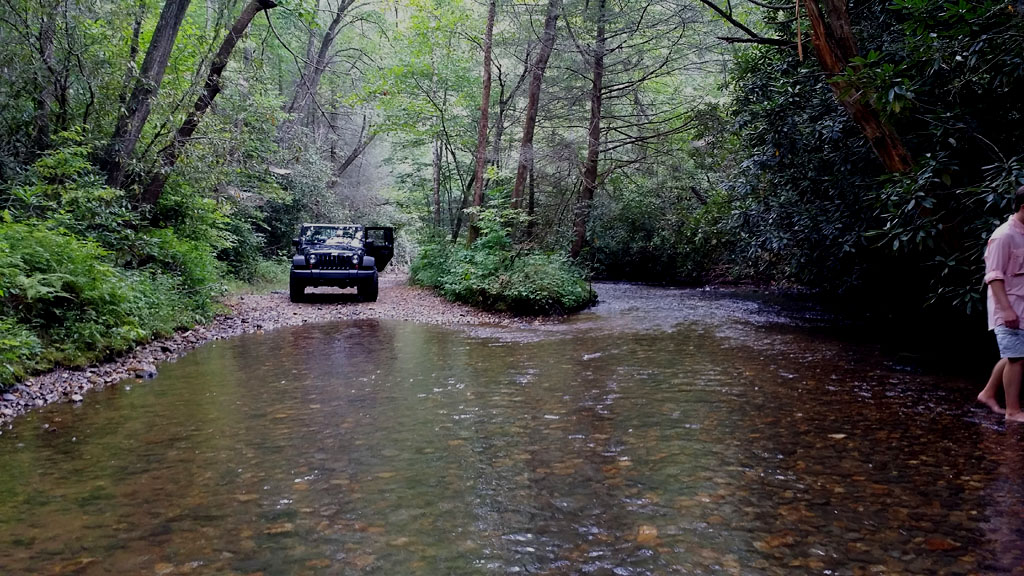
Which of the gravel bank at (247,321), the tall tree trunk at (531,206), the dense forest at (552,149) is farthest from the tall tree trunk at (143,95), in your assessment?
the tall tree trunk at (531,206)

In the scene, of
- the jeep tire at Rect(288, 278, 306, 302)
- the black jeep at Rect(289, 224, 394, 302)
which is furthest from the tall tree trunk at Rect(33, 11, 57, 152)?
the jeep tire at Rect(288, 278, 306, 302)

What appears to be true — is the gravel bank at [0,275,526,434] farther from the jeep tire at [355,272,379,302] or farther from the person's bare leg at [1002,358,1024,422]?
the person's bare leg at [1002,358,1024,422]

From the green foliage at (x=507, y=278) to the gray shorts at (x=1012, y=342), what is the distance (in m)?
8.19

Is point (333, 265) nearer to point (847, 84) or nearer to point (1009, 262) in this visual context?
point (847, 84)

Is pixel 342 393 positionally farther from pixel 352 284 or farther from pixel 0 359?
pixel 352 284

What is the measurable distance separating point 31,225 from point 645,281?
1738 cm

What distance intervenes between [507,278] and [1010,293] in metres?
9.30

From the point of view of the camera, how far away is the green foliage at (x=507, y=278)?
12250mm

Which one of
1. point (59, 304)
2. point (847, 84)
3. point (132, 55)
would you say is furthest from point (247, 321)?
point (847, 84)

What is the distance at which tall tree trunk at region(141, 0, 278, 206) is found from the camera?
11.5m

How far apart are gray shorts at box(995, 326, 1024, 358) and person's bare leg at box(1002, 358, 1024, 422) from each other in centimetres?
5

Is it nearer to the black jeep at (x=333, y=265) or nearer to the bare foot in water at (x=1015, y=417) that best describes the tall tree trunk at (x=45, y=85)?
the black jeep at (x=333, y=265)

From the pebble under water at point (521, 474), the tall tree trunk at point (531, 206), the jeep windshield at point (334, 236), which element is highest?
the tall tree trunk at point (531, 206)

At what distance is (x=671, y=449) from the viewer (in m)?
4.12
